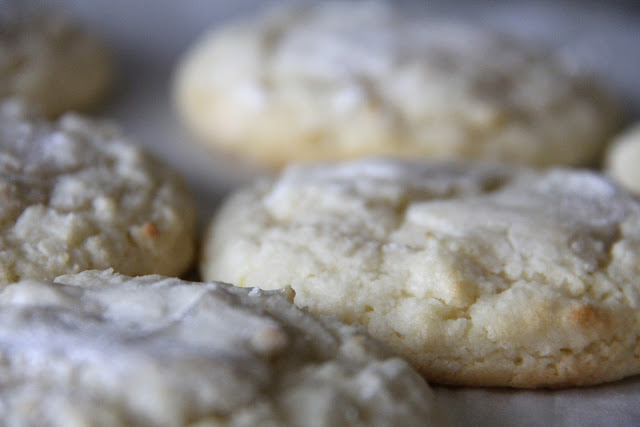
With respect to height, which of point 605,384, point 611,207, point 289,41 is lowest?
point 605,384

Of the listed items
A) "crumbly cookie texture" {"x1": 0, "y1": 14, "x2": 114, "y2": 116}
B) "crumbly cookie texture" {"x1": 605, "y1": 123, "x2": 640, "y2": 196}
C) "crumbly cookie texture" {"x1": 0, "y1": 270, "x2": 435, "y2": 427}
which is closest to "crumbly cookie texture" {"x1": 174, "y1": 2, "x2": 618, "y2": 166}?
"crumbly cookie texture" {"x1": 605, "y1": 123, "x2": 640, "y2": 196}

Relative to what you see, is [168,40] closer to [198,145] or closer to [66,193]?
[198,145]

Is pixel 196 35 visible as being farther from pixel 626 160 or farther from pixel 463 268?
pixel 463 268

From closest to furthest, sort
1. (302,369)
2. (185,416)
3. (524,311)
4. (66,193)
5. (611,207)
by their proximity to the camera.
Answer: (185,416) → (302,369) → (524,311) → (66,193) → (611,207)

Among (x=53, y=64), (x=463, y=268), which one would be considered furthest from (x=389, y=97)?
(x=53, y=64)

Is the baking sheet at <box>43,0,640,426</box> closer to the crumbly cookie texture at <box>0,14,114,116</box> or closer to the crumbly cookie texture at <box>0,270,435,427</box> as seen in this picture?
the crumbly cookie texture at <box>0,14,114,116</box>

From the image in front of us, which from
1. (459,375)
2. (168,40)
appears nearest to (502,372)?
(459,375)
